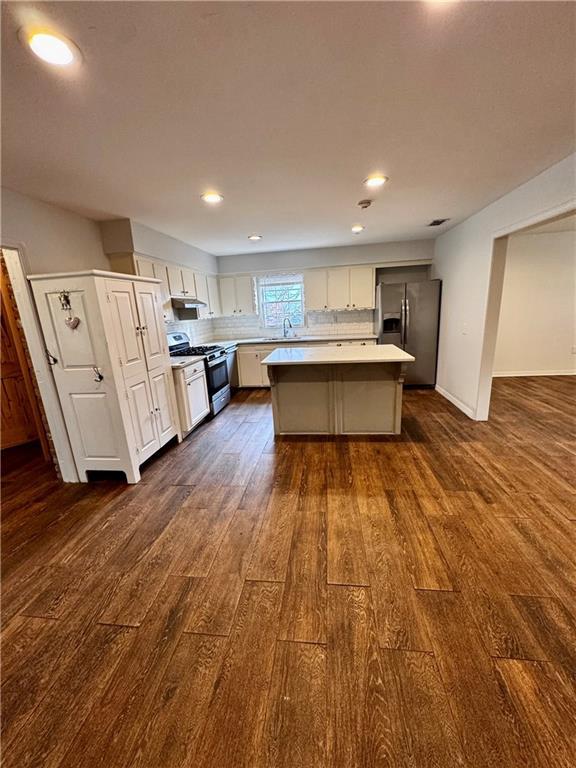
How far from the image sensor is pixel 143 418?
3.03m

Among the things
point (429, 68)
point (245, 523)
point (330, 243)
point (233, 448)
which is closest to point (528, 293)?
point (330, 243)

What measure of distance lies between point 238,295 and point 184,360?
8.23ft

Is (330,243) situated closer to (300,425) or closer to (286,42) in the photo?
(300,425)

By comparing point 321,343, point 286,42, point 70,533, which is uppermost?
point 286,42

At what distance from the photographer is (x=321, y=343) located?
549 cm

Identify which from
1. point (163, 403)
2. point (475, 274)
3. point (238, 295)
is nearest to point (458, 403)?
point (475, 274)

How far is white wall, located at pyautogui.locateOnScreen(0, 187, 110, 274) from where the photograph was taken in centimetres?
242

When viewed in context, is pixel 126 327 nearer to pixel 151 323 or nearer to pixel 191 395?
pixel 151 323

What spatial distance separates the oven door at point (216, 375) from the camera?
4.37 meters

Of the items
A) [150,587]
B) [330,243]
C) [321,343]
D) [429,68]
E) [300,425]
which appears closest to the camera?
[429,68]

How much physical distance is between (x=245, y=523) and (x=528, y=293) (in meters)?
6.23

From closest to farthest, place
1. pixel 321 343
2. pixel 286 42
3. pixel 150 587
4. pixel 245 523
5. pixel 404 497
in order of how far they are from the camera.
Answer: pixel 286 42
pixel 150 587
pixel 245 523
pixel 404 497
pixel 321 343

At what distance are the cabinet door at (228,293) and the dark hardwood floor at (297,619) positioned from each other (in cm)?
392

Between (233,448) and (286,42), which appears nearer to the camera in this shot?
(286,42)
